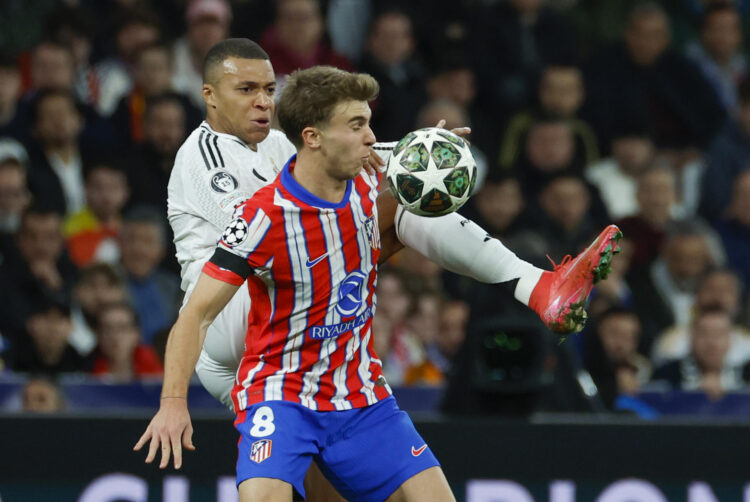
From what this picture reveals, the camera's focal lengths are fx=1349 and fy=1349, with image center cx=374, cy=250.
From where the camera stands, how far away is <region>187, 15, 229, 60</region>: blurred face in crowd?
9.30 meters

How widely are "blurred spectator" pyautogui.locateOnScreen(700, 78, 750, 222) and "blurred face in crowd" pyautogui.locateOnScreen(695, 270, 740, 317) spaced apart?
120cm

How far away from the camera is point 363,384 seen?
16.5ft

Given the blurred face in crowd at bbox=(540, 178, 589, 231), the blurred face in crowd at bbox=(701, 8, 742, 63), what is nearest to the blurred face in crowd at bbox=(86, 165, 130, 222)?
the blurred face in crowd at bbox=(540, 178, 589, 231)

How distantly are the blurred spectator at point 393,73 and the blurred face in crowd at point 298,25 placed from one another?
0.51m

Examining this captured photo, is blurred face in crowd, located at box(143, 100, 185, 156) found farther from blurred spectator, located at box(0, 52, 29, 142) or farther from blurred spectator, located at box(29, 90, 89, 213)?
blurred spectator, located at box(0, 52, 29, 142)

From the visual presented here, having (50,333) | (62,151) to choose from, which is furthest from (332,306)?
(62,151)

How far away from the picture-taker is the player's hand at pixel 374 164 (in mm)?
5082

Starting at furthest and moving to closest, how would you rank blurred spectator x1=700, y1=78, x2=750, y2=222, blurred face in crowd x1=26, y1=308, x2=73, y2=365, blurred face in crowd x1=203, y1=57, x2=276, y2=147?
blurred spectator x1=700, y1=78, x2=750, y2=222 → blurred face in crowd x1=26, y1=308, x2=73, y2=365 → blurred face in crowd x1=203, y1=57, x2=276, y2=147

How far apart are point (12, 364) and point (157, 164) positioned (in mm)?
1847

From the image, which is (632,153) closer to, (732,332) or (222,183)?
(732,332)

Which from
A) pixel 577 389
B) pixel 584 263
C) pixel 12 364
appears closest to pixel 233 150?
pixel 584 263

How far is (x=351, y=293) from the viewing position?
16.3 ft

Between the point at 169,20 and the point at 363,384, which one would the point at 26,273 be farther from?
the point at 363,384

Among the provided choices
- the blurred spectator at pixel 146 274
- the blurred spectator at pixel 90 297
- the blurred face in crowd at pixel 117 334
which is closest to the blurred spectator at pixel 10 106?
the blurred spectator at pixel 146 274
